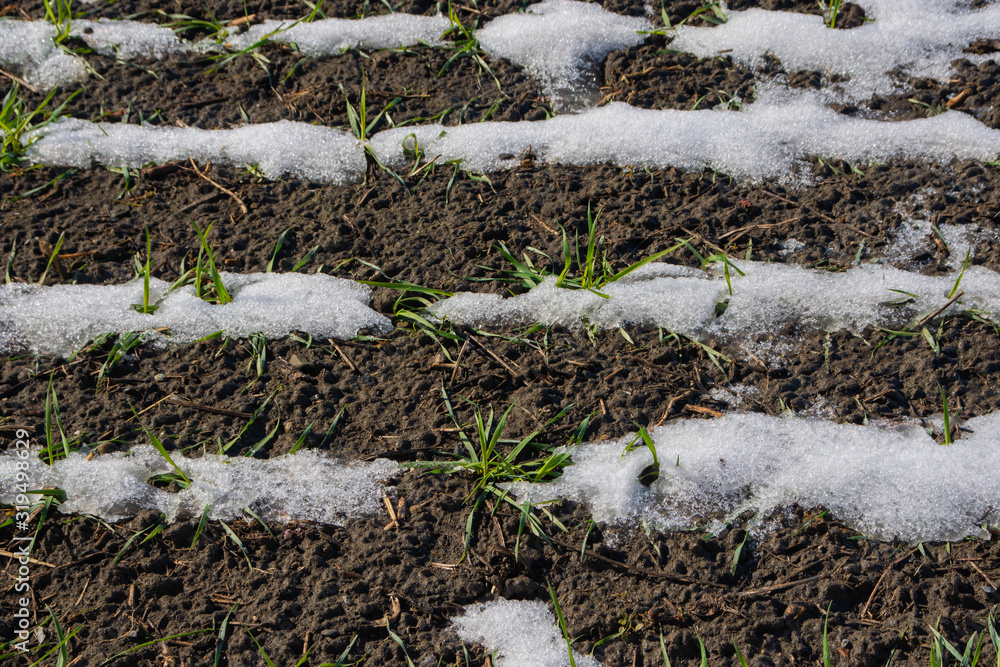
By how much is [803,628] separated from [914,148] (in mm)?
1507

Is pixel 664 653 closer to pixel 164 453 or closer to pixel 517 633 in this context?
pixel 517 633

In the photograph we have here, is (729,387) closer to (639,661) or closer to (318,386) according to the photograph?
(639,661)

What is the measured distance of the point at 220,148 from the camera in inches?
86.8

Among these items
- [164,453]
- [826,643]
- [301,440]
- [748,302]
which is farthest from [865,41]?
[164,453]

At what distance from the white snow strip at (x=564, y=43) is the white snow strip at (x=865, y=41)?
8.1 inches

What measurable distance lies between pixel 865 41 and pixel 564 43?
100 cm

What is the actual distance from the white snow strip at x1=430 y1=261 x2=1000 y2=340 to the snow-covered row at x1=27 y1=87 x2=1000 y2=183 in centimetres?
41

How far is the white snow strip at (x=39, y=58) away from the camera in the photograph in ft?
7.87

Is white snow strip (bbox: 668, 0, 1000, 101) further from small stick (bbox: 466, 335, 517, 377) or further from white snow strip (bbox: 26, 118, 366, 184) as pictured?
small stick (bbox: 466, 335, 517, 377)

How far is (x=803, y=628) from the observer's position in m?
1.37

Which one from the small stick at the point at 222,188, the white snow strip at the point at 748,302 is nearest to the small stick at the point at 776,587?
the white snow strip at the point at 748,302

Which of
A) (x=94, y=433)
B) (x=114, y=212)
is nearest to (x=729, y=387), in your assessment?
(x=94, y=433)

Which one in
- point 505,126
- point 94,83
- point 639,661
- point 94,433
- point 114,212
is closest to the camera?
point 639,661

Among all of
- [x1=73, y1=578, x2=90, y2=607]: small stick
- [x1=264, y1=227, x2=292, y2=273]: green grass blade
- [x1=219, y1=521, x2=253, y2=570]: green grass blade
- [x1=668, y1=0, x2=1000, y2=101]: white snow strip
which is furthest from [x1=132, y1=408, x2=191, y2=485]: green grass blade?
[x1=668, y1=0, x2=1000, y2=101]: white snow strip
